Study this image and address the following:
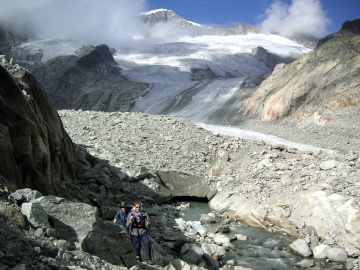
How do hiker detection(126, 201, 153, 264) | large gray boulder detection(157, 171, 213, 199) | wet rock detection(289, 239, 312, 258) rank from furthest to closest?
1. large gray boulder detection(157, 171, 213, 199)
2. wet rock detection(289, 239, 312, 258)
3. hiker detection(126, 201, 153, 264)

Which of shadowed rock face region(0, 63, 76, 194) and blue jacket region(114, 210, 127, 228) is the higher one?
shadowed rock face region(0, 63, 76, 194)

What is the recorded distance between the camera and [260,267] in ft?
29.4

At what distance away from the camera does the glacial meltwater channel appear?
895 cm

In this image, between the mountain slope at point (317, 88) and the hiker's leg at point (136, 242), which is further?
the mountain slope at point (317, 88)

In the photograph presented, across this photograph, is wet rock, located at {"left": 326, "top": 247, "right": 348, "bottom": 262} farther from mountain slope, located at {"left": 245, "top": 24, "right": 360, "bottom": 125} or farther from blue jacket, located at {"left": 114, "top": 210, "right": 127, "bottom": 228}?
mountain slope, located at {"left": 245, "top": 24, "right": 360, "bottom": 125}

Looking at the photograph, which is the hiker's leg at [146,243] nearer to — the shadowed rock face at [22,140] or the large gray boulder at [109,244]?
the large gray boulder at [109,244]

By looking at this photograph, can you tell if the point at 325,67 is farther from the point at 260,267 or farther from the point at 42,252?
the point at 42,252

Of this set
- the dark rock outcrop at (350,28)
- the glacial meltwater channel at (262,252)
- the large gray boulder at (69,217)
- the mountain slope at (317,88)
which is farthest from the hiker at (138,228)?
the dark rock outcrop at (350,28)

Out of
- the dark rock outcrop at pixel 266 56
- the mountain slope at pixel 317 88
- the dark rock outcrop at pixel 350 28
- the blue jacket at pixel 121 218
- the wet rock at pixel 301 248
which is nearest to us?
the blue jacket at pixel 121 218

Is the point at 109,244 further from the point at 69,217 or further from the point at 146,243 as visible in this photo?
the point at 146,243

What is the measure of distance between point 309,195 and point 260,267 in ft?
11.4

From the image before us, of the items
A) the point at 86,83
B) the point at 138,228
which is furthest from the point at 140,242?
the point at 86,83

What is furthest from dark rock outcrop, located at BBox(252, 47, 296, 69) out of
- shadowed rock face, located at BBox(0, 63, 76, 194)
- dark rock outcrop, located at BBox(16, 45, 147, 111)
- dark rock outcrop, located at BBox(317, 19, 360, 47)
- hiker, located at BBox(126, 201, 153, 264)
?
hiker, located at BBox(126, 201, 153, 264)

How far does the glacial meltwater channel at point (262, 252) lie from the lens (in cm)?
895
